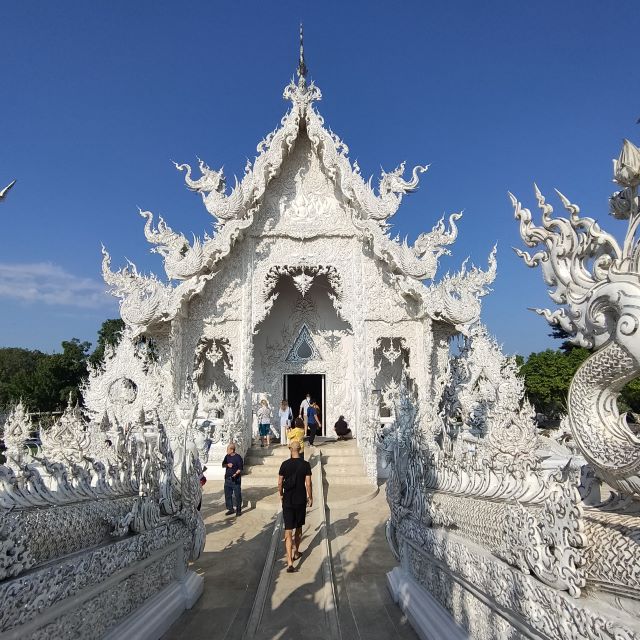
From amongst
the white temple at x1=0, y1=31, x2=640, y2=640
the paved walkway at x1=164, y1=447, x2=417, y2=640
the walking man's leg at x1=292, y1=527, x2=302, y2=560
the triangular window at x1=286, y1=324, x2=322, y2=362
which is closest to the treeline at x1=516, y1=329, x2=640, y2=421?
the triangular window at x1=286, y1=324, x2=322, y2=362

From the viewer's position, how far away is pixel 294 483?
14.0 ft

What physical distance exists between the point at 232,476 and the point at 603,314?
5003mm

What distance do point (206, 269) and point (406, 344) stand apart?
408 centimetres

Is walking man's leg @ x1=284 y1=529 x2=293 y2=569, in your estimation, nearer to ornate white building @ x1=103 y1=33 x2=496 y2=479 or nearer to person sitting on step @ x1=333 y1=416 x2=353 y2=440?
ornate white building @ x1=103 y1=33 x2=496 y2=479

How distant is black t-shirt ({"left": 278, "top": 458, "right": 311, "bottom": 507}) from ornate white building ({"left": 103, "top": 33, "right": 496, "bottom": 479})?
15.0 feet

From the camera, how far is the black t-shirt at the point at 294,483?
4.23 metres

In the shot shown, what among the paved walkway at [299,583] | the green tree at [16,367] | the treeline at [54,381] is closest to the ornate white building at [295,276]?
the paved walkway at [299,583]

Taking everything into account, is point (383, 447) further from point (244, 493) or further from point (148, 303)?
point (148, 303)

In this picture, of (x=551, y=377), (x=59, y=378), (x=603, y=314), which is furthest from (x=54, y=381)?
(x=603, y=314)

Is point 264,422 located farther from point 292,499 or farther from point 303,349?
point 292,499

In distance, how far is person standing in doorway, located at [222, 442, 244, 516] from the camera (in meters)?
6.03

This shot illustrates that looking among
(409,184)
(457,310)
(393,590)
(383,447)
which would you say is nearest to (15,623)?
(393,590)

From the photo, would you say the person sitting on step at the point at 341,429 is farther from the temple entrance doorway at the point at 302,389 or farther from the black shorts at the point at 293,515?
the black shorts at the point at 293,515

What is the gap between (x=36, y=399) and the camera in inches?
886
